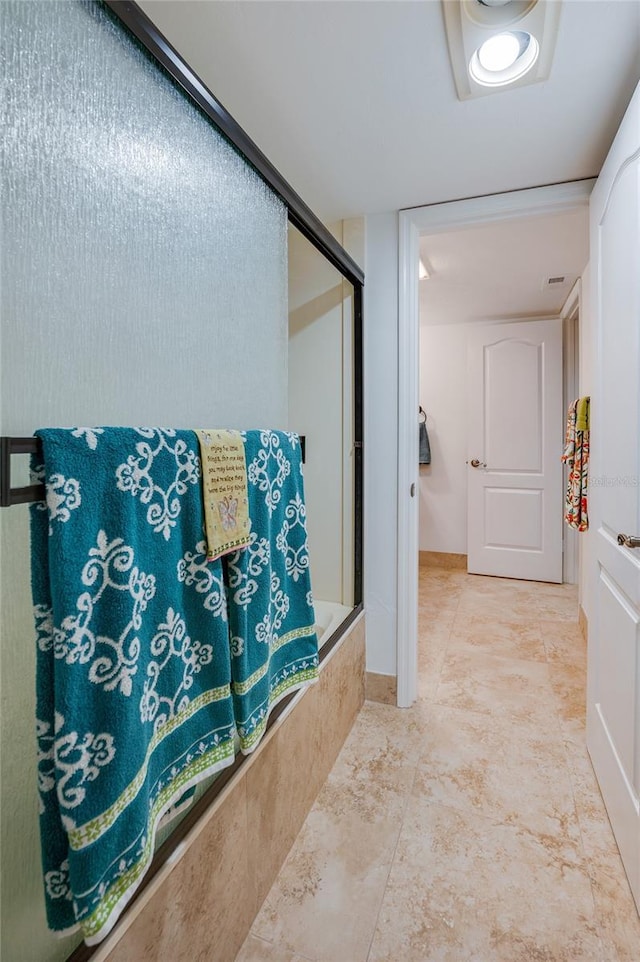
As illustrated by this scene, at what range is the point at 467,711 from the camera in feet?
6.64

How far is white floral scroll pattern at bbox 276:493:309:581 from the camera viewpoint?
3.86ft

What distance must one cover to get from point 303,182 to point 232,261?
2.87ft

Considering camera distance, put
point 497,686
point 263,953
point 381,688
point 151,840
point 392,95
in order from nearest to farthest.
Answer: point 151,840 → point 263,953 → point 392,95 → point 381,688 → point 497,686

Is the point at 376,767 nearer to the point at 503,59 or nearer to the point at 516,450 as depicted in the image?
the point at 503,59

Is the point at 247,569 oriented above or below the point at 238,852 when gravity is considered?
above

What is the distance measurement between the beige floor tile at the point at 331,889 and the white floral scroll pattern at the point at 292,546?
0.82m

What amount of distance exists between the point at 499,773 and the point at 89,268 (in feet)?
6.36

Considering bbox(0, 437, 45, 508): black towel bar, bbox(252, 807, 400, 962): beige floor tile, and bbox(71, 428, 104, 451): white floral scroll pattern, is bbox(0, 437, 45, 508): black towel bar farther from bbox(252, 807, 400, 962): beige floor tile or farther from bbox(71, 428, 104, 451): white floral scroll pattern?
bbox(252, 807, 400, 962): beige floor tile

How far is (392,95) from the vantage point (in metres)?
1.30

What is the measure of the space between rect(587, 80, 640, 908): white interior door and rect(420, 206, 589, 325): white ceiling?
0.52 meters

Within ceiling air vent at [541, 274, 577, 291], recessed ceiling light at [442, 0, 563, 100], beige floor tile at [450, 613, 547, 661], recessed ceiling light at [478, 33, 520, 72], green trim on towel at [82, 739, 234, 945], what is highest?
ceiling air vent at [541, 274, 577, 291]

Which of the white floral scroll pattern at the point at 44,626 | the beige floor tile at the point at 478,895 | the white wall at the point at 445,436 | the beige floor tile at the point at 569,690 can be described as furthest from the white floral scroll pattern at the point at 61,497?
the white wall at the point at 445,436

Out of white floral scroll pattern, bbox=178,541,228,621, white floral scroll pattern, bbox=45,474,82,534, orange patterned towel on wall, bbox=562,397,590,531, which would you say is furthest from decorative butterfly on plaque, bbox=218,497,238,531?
orange patterned towel on wall, bbox=562,397,590,531

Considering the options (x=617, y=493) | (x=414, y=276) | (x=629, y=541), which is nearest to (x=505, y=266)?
(x=414, y=276)
